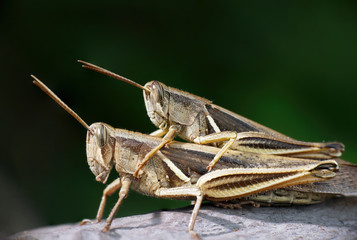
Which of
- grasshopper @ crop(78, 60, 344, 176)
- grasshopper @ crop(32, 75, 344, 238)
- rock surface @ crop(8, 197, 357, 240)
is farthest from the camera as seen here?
grasshopper @ crop(78, 60, 344, 176)

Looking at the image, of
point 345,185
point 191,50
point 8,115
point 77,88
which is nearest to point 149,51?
point 191,50

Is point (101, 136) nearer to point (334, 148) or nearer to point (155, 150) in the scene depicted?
point (155, 150)

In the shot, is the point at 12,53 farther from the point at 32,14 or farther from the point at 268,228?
the point at 268,228

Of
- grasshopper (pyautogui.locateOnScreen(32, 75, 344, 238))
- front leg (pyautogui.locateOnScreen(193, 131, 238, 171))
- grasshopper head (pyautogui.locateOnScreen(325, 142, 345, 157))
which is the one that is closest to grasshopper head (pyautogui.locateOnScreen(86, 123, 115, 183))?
grasshopper (pyautogui.locateOnScreen(32, 75, 344, 238))


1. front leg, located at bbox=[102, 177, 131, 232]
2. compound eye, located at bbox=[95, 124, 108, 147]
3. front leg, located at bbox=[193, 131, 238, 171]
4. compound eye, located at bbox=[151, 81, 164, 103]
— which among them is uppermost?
compound eye, located at bbox=[151, 81, 164, 103]

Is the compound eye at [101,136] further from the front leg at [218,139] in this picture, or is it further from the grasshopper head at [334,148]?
the grasshopper head at [334,148]

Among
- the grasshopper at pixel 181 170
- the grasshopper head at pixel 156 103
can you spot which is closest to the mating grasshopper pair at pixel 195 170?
the grasshopper at pixel 181 170

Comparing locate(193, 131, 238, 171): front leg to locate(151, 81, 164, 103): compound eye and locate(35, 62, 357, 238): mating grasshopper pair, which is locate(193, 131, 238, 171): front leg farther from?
locate(151, 81, 164, 103): compound eye
